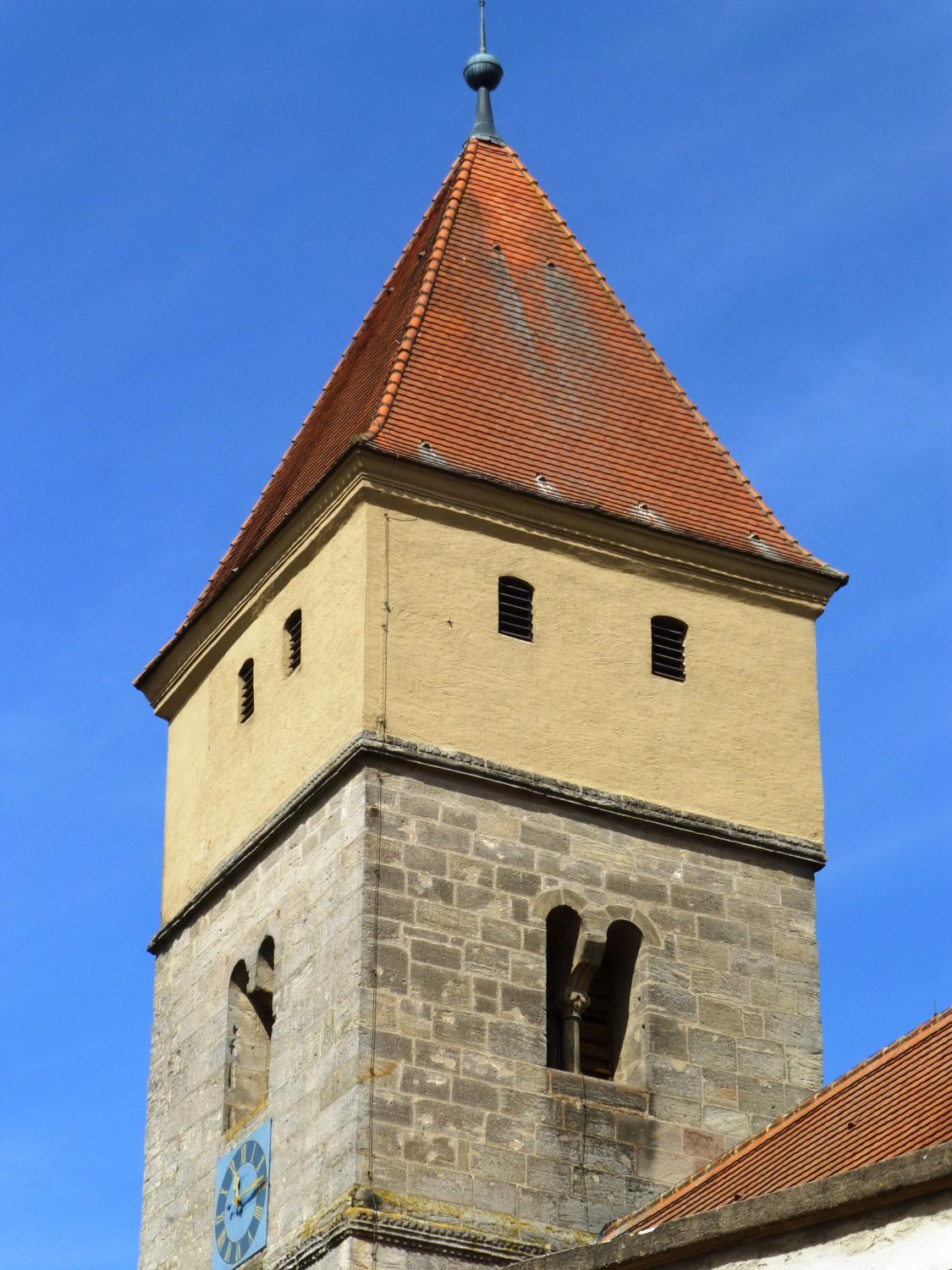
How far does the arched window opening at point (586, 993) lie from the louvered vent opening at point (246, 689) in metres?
3.43

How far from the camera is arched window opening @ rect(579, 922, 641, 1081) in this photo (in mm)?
22031

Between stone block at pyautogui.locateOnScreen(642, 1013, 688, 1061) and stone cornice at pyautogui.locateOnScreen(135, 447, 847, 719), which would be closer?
stone block at pyautogui.locateOnScreen(642, 1013, 688, 1061)

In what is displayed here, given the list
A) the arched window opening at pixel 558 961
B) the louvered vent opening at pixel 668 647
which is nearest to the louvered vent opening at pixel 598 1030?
the arched window opening at pixel 558 961

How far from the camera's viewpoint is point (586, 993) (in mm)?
21984

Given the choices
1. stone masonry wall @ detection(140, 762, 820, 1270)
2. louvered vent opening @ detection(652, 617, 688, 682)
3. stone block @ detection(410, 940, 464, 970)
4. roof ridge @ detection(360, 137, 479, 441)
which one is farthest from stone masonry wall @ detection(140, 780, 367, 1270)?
roof ridge @ detection(360, 137, 479, 441)

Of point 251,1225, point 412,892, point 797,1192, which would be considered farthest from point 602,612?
point 797,1192

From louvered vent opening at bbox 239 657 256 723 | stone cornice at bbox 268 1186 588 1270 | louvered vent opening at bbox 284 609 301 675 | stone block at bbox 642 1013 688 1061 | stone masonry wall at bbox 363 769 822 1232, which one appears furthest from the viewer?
louvered vent opening at bbox 239 657 256 723

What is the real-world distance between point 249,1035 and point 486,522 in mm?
4243

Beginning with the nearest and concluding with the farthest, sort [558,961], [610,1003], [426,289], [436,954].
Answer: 1. [436,954]
2. [558,961]
3. [610,1003]
4. [426,289]

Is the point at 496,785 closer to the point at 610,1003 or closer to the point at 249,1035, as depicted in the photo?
the point at 610,1003

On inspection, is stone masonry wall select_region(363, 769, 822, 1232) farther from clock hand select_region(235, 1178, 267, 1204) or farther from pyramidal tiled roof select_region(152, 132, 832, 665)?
pyramidal tiled roof select_region(152, 132, 832, 665)

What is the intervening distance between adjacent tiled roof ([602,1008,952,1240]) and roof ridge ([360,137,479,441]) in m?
6.52

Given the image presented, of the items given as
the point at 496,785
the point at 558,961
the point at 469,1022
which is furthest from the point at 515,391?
the point at 469,1022

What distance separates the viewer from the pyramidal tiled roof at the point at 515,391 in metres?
23.8
